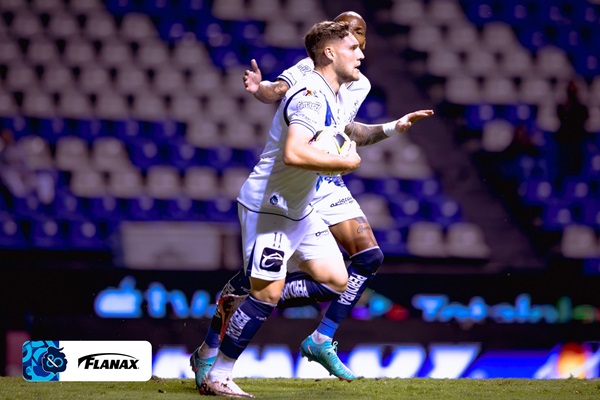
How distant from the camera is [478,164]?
780 centimetres

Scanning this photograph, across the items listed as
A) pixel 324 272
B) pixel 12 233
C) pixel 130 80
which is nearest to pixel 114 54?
pixel 130 80

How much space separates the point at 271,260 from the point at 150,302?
2.58m

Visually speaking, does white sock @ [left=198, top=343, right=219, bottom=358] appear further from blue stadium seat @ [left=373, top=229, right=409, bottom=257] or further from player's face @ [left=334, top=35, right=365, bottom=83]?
blue stadium seat @ [left=373, top=229, right=409, bottom=257]

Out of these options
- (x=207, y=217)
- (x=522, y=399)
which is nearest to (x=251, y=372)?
(x=207, y=217)

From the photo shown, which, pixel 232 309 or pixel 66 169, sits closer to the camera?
pixel 232 309

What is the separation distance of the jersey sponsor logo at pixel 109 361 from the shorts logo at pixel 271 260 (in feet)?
5.02

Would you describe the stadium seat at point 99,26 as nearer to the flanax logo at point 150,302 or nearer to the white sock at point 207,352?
the flanax logo at point 150,302

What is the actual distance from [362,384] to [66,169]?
350cm

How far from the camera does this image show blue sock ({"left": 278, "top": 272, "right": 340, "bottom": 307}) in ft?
15.0

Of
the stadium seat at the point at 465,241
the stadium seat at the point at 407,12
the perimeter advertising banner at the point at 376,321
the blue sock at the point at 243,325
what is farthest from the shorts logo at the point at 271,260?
the stadium seat at the point at 407,12

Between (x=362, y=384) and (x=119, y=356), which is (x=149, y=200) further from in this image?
(x=362, y=384)

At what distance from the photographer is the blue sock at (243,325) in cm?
405

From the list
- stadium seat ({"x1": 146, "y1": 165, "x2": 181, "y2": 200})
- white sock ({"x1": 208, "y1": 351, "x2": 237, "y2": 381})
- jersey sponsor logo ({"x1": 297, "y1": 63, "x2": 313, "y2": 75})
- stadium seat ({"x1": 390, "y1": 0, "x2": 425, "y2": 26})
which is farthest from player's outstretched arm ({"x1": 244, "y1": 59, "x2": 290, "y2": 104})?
stadium seat ({"x1": 390, "y1": 0, "x2": 425, "y2": 26})

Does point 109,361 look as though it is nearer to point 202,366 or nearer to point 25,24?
point 202,366
